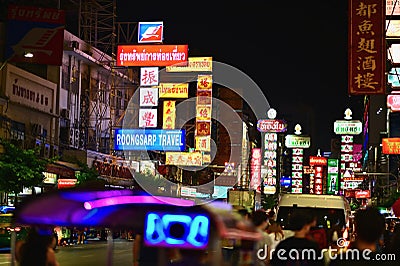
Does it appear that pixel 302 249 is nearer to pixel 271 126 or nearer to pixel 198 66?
pixel 198 66

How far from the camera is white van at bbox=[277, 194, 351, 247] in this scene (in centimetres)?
2105

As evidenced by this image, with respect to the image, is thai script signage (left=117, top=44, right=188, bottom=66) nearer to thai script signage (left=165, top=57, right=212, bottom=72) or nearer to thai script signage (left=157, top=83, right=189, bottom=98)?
thai script signage (left=157, top=83, right=189, bottom=98)

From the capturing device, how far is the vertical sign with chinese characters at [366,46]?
29250mm

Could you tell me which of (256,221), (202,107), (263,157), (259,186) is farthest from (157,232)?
(263,157)

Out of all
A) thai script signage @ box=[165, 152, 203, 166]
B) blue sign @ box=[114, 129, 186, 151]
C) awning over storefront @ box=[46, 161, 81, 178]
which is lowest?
awning over storefront @ box=[46, 161, 81, 178]

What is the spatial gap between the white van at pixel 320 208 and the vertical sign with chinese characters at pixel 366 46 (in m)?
8.69

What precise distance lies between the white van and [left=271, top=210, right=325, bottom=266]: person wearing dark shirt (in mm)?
11136

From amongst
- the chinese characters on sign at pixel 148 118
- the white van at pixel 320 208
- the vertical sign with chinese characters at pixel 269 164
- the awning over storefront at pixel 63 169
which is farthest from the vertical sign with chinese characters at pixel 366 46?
the vertical sign with chinese characters at pixel 269 164

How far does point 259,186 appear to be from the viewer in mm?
112188

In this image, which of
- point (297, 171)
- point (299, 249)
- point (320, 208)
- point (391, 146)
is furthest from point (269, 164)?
point (299, 249)

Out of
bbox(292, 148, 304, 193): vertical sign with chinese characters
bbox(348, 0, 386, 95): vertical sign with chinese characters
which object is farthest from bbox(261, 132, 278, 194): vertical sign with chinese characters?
bbox(348, 0, 386, 95): vertical sign with chinese characters

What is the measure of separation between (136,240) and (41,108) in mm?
46483

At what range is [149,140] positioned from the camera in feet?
198

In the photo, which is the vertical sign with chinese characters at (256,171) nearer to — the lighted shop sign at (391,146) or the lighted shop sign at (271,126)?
the lighted shop sign at (271,126)
